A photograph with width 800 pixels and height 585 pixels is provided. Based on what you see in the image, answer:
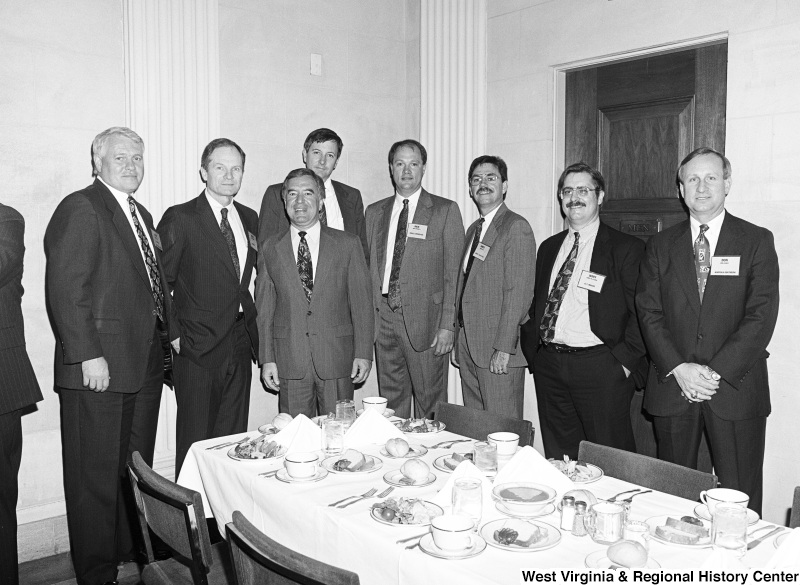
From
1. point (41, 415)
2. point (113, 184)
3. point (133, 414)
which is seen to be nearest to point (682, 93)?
point (113, 184)

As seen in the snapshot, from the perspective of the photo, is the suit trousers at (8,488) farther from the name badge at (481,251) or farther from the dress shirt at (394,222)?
the name badge at (481,251)

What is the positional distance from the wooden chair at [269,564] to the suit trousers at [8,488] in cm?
170

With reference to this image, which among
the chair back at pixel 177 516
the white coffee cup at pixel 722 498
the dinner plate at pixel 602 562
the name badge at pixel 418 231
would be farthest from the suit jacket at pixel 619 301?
the chair back at pixel 177 516

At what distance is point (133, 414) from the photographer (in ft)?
11.8

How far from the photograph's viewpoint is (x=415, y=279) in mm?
4527

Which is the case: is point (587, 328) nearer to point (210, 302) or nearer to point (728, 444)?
point (728, 444)

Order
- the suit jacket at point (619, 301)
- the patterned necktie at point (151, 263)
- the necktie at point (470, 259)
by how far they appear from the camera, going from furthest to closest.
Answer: the necktie at point (470, 259) < the suit jacket at point (619, 301) < the patterned necktie at point (151, 263)

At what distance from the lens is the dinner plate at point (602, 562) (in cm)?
175

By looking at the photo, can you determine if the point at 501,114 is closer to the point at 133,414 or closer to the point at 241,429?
the point at 241,429

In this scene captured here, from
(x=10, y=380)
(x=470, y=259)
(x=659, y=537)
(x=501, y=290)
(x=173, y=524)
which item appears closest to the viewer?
(x=659, y=537)

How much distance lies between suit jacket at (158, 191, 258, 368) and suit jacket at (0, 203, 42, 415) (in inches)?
35.0

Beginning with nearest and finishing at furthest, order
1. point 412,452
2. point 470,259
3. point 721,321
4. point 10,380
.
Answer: point 412,452 → point 10,380 → point 721,321 → point 470,259

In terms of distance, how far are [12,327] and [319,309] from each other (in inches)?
59.8

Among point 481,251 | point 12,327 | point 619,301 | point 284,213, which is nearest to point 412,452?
point 619,301
